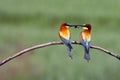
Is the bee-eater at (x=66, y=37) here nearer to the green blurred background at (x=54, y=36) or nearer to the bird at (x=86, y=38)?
the bird at (x=86, y=38)

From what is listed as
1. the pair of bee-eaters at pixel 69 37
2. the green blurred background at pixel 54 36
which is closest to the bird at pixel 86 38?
the pair of bee-eaters at pixel 69 37

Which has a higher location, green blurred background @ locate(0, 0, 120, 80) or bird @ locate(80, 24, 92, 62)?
bird @ locate(80, 24, 92, 62)

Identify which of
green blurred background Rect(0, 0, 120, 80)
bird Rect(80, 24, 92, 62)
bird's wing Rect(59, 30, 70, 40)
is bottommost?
green blurred background Rect(0, 0, 120, 80)

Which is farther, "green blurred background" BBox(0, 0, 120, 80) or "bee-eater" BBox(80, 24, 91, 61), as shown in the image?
"green blurred background" BBox(0, 0, 120, 80)

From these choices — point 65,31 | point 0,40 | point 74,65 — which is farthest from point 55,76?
point 65,31

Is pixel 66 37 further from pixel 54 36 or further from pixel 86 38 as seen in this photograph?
pixel 54 36

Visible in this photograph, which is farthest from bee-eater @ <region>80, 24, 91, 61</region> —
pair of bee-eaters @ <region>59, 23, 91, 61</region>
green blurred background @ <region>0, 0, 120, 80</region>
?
green blurred background @ <region>0, 0, 120, 80</region>

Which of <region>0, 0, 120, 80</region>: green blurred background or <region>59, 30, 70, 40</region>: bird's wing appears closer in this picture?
<region>59, 30, 70, 40</region>: bird's wing

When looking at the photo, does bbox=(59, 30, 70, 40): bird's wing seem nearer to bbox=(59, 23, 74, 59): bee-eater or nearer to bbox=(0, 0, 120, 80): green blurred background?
bbox=(59, 23, 74, 59): bee-eater
